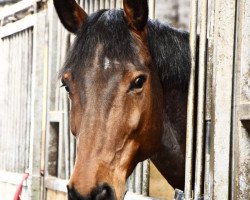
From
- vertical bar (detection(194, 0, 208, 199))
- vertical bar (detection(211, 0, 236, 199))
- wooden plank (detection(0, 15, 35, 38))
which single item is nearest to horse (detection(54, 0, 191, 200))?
vertical bar (detection(194, 0, 208, 199))

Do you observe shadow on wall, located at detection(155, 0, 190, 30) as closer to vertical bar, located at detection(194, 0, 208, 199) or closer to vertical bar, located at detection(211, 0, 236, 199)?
vertical bar, located at detection(194, 0, 208, 199)

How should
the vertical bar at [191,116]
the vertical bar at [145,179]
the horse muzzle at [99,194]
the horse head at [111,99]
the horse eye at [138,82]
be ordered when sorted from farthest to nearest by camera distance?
the vertical bar at [145,179]
the vertical bar at [191,116]
the horse eye at [138,82]
the horse head at [111,99]
the horse muzzle at [99,194]

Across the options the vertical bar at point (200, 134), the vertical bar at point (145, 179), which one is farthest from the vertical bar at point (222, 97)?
the vertical bar at point (145, 179)

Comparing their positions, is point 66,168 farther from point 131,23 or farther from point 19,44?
point 131,23

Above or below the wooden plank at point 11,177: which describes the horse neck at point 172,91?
above

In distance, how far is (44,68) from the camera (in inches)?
198

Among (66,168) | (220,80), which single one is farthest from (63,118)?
(220,80)

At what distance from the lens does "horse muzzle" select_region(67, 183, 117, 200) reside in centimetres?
228

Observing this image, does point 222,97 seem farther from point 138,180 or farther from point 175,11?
point 175,11

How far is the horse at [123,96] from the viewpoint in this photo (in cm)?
243

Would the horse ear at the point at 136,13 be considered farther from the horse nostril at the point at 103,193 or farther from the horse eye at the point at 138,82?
the horse nostril at the point at 103,193

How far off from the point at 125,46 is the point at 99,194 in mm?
728

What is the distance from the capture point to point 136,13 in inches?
106

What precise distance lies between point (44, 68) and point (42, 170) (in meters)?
0.90
